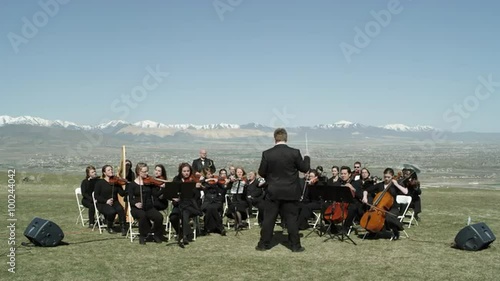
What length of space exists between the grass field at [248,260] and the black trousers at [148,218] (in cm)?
38

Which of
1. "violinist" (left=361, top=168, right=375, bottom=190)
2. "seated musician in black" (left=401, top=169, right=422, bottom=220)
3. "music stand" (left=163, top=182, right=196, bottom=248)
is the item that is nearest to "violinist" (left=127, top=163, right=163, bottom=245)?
"music stand" (left=163, top=182, right=196, bottom=248)

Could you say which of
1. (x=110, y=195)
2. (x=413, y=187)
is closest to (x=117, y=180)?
(x=110, y=195)

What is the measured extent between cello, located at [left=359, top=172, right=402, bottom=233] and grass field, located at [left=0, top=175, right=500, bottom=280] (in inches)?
12.3

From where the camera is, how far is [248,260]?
8109 millimetres

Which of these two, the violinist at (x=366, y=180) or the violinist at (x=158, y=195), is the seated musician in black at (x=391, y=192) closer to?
the violinist at (x=366, y=180)

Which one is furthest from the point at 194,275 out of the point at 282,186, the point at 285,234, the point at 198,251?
the point at 285,234

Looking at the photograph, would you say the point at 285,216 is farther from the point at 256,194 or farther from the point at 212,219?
the point at 256,194

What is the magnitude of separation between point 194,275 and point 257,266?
42.5 inches

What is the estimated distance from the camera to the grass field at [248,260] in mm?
7176

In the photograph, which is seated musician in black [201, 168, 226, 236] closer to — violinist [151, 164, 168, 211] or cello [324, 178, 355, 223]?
violinist [151, 164, 168, 211]

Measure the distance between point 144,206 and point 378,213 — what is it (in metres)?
4.77

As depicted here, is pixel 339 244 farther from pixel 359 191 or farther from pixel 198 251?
pixel 198 251

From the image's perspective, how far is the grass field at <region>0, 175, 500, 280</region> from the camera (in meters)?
7.18

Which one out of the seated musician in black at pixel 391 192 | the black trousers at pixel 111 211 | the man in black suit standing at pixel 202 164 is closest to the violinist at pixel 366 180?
the seated musician in black at pixel 391 192
